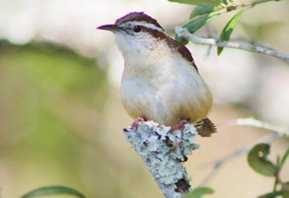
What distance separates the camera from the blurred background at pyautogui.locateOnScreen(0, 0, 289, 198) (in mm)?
6488

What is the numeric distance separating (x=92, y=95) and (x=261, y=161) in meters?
4.54

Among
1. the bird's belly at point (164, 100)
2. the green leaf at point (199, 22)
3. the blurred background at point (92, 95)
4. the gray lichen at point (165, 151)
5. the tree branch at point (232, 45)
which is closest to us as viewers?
the tree branch at point (232, 45)

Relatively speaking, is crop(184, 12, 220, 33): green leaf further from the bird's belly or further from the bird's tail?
the bird's tail

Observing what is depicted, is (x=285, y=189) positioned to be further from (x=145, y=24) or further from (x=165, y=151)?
(x=145, y=24)

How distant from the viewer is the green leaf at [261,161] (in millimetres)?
3059

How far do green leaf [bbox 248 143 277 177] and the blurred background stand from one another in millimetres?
3074

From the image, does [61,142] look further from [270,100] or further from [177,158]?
[177,158]

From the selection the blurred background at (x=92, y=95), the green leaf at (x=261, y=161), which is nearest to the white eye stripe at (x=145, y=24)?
the green leaf at (x=261, y=161)

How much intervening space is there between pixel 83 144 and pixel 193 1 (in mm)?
4481

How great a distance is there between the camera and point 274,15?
289 inches

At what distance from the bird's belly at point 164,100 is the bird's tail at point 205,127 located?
1.06 ft

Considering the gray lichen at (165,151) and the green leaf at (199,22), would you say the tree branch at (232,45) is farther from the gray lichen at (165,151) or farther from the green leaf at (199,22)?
the gray lichen at (165,151)

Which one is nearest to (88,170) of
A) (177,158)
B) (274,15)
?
(274,15)

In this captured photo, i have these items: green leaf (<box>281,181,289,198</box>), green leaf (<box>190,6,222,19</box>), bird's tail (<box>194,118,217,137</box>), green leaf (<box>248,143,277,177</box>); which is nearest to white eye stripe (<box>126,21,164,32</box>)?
bird's tail (<box>194,118,217,137</box>)
